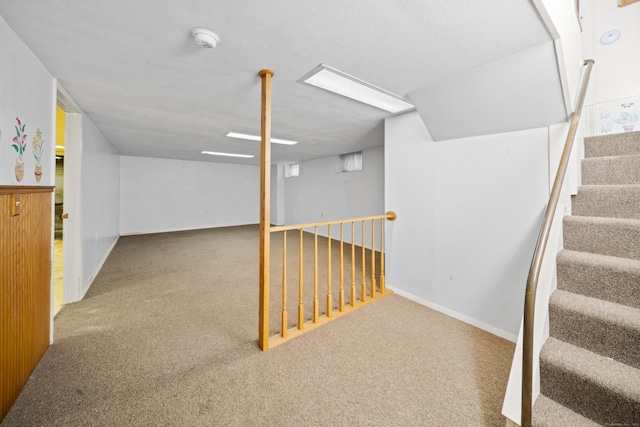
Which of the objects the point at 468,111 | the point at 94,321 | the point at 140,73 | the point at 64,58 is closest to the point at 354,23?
the point at 468,111

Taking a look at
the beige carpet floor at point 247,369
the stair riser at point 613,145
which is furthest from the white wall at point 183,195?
the stair riser at point 613,145

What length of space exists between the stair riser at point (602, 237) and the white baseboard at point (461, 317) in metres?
0.91

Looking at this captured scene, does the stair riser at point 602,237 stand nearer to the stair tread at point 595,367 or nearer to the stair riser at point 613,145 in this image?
the stair tread at point 595,367

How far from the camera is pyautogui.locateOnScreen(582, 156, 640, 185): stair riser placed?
1871mm

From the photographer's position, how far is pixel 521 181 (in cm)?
208

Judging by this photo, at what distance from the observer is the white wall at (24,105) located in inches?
53.2

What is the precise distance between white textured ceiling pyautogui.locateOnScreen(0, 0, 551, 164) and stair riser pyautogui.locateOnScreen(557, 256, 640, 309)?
4.55 feet

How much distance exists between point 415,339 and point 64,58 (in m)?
3.42

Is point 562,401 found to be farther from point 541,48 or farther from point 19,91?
point 19,91

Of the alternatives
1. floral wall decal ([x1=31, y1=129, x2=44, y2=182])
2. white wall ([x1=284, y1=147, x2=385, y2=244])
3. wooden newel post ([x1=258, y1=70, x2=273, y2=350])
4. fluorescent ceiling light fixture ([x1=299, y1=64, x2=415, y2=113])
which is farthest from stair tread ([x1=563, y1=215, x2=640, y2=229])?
floral wall decal ([x1=31, y1=129, x2=44, y2=182])

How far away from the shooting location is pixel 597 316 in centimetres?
126

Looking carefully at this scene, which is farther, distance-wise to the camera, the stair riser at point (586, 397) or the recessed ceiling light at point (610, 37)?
the recessed ceiling light at point (610, 37)

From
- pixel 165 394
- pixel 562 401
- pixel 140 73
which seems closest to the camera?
pixel 562 401

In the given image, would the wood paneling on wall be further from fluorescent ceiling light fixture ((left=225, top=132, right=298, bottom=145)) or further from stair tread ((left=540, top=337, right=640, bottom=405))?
stair tread ((left=540, top=337, right=640, bottom=405))
